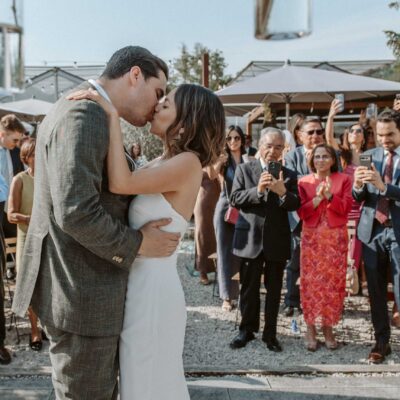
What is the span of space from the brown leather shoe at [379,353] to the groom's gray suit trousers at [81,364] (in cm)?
288

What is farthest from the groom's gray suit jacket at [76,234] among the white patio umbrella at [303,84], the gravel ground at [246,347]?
the white patio umbrella at [303,84]

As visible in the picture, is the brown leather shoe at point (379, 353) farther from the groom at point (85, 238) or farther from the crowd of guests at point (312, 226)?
the groom at point (85, 238)

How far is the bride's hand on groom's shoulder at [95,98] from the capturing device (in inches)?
74.1

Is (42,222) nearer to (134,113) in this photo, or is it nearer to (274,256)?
(134,113)

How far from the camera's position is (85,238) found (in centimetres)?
186

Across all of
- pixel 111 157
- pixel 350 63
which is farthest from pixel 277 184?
pixel 350 63

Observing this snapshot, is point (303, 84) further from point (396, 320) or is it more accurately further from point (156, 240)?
point (156, 240)

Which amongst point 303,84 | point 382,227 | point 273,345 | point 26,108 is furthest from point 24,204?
point 26,108

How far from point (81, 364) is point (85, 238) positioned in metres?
0.51

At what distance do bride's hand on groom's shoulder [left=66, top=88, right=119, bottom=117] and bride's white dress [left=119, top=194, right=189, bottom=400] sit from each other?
1.32 feet

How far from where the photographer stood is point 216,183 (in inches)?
271

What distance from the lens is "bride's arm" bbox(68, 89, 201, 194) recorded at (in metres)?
1.93

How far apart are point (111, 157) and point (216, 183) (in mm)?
4977

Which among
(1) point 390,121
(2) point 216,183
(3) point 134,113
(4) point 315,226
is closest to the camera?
(3) point 134,113
